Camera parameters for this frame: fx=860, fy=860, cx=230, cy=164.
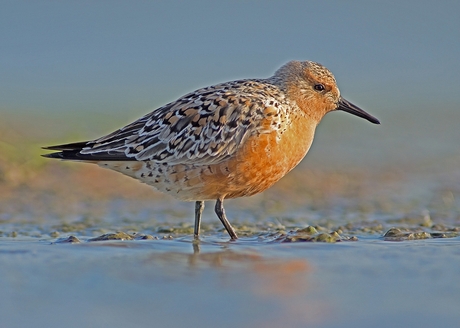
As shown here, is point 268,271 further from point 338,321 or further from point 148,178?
point 148,178

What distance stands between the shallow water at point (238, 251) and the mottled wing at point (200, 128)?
2.45ft

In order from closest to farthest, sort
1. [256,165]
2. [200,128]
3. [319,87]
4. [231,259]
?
1. [231,259]
2. [256,165]
3. [200,128]
4. [319,87]

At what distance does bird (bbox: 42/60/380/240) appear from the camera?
7.31 meters

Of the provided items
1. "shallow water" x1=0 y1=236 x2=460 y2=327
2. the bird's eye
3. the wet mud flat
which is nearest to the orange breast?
the wet mud flat

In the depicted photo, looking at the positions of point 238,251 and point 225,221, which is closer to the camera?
point 238,251

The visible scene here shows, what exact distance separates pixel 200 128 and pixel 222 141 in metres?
0.31

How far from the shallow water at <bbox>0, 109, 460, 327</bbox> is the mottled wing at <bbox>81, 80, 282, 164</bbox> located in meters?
0.75

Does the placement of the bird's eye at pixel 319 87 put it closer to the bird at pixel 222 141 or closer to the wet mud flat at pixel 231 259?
the bird at pixel 222 141

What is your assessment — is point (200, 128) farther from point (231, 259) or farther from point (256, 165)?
point (231, 259)

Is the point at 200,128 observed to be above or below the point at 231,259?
above

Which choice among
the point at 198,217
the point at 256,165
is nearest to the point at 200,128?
the point at 256,165

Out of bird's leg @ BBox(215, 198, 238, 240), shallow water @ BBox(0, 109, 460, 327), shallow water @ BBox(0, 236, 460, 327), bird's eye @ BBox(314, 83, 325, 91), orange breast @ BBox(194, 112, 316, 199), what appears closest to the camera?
shallow water @ BBox(0, 236, 460, 327)

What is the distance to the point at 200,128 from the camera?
24.8 feet

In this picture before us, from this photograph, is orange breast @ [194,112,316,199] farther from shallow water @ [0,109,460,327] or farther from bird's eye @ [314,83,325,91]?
bird's eye @ [314,83,325,91]
